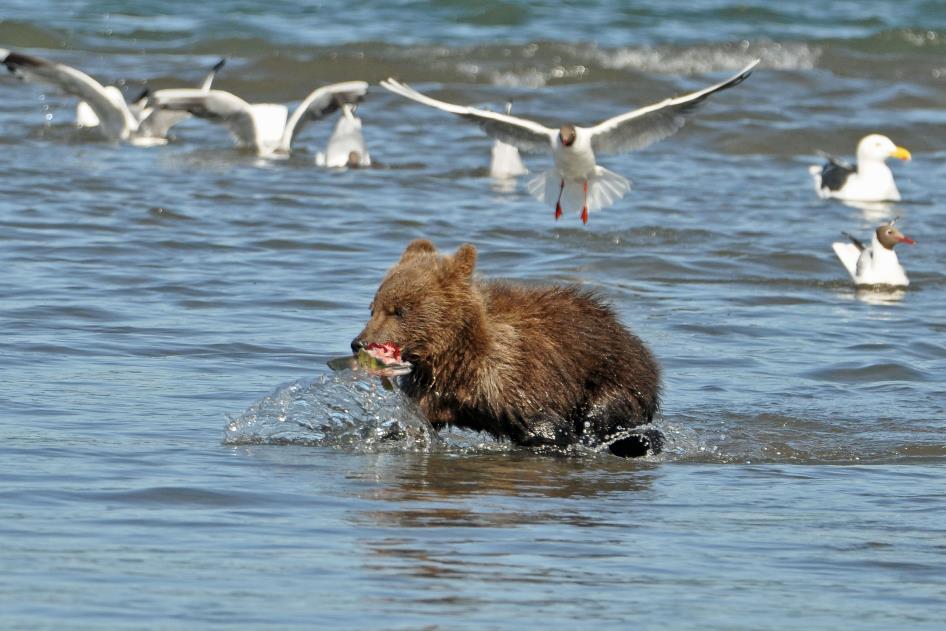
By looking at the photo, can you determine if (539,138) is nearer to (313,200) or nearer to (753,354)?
(313,200)

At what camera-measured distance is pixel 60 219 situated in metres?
13.0

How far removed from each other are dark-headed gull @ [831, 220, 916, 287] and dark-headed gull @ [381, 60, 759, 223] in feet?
5.63

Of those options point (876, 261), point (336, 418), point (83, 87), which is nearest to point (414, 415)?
point (336, 418)

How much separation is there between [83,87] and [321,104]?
2.75 metres

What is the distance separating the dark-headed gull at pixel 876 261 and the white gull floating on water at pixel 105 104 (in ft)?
29.7

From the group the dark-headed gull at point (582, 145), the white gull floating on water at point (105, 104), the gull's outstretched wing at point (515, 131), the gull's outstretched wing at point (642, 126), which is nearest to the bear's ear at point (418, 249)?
the gull's outstretched wing at point (642, 126)

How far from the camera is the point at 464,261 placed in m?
6.57

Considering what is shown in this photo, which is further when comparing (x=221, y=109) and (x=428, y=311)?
(x=221, y=109)

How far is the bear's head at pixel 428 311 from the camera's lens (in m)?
6.48

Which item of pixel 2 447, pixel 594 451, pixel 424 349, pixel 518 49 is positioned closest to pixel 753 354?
pixel 594 451

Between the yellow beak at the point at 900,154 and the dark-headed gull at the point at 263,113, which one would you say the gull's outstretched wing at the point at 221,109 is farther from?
the yellow beak at the point at 900,154

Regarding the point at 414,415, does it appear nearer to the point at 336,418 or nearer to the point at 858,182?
the point at 336,418

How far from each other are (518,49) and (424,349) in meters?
21.5

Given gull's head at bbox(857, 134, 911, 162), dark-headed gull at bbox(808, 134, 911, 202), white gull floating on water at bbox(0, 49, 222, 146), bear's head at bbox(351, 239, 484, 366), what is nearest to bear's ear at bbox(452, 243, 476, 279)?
bear's head at bbox(351, 239, 484, 366)
